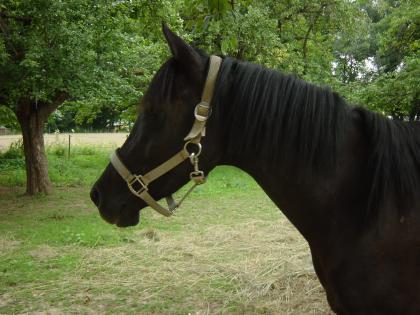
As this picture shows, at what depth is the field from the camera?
12.8 ft

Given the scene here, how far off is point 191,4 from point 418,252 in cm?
251

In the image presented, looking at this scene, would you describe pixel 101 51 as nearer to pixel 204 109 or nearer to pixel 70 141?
pixel 204 109

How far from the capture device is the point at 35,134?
30.9 feet

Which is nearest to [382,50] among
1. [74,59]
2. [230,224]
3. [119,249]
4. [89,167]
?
[230,224]

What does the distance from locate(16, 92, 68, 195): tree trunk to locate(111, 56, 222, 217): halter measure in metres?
7.91

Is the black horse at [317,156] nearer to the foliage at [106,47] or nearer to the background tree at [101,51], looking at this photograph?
the foliage at [106,47]

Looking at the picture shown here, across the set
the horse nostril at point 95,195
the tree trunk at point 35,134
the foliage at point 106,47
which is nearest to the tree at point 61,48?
the foliage at point 106,47

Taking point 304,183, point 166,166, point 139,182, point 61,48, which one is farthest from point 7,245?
point 304,183

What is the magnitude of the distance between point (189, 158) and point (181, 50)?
0.42 meters

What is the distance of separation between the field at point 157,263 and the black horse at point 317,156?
2.33 meters

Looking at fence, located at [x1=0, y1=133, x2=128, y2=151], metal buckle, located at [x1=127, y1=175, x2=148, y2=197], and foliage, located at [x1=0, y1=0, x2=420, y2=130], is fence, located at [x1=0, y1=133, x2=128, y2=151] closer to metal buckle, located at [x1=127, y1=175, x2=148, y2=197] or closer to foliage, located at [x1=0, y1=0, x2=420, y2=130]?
foliage, located at [x1=0, y1=0, x2=420, y2=130]

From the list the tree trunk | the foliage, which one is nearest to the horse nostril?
the foliage

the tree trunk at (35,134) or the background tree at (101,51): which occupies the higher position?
the background tree at (101,51)

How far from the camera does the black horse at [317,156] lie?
149 cm
